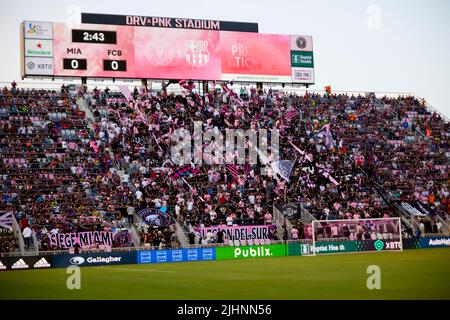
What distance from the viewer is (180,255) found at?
41625 millimetres

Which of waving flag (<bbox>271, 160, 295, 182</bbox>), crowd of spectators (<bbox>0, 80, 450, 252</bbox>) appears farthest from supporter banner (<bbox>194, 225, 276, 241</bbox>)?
waving flag (<bbox>271, 160, 295, 182</bbox>)

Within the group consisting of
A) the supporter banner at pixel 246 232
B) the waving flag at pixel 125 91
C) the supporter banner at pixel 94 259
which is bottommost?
the supporter banner at pixel 94 259

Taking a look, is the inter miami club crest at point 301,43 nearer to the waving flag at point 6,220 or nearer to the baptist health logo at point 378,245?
the baptist health logo at point 378,245

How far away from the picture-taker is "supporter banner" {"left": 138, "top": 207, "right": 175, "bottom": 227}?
44000 millimetres

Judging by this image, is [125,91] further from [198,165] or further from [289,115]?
[289,115]

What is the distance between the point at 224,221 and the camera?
4625 cm

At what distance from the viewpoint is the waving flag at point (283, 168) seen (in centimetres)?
5062

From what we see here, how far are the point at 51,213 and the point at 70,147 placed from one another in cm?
717

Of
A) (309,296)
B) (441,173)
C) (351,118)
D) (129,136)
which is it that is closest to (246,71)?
(351,118)

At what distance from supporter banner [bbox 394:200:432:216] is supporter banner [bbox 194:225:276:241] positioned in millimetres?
10869

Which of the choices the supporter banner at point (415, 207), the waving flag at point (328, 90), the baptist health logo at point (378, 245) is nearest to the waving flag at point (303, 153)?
the supporter banner at point (415, 207)

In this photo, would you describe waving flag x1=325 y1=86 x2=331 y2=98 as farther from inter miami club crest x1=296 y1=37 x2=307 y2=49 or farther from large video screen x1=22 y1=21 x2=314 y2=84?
inter miami club crest x1=296 y1=37 x2=307 y2=49

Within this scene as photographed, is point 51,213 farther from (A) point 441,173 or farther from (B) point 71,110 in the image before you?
(A) point 441,173

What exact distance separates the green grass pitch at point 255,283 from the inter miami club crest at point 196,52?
1176 inches
